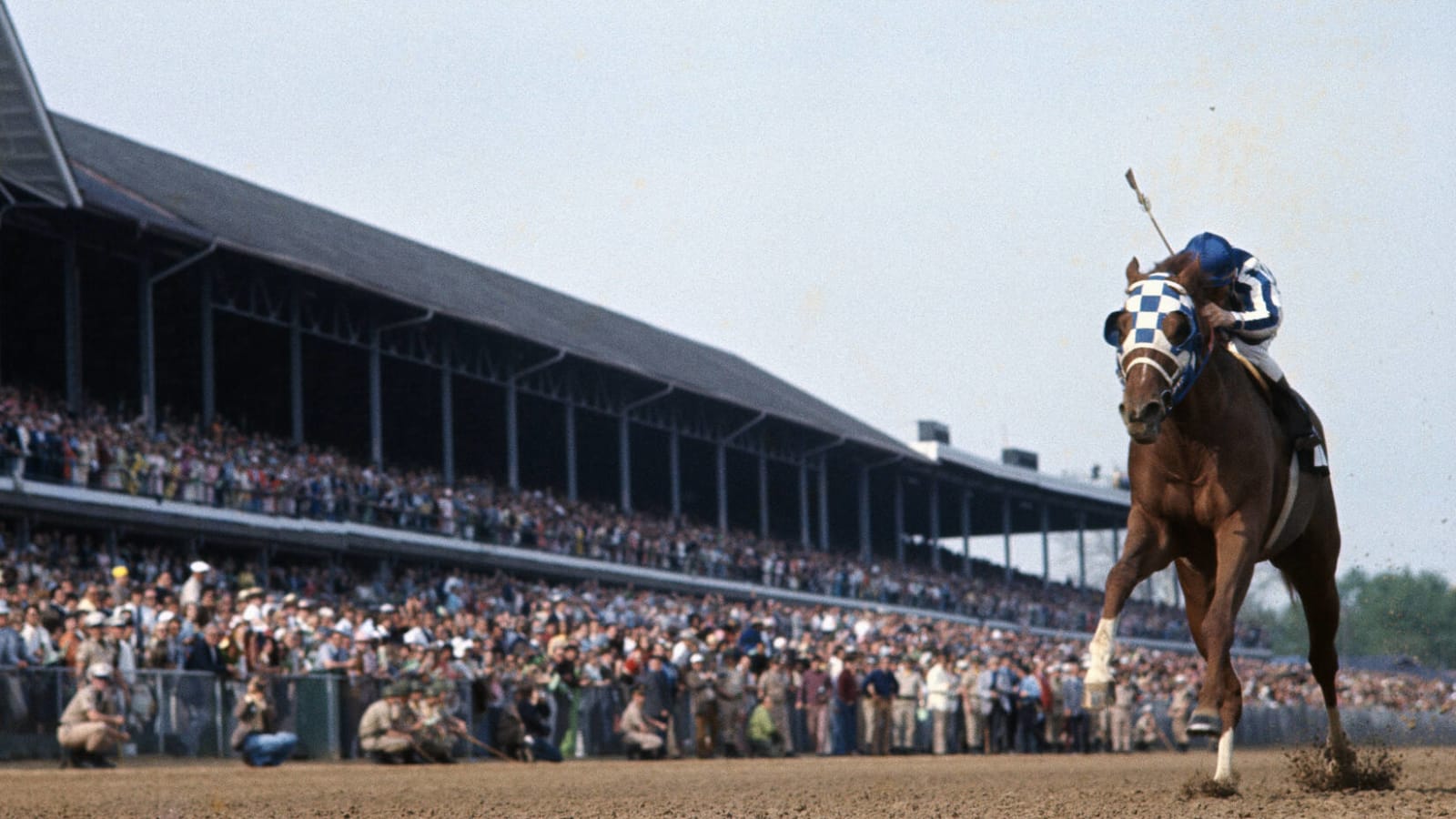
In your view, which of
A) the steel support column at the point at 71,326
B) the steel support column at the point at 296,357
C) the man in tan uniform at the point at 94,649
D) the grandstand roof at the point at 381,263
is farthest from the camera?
the steel support column at the point at 296,357

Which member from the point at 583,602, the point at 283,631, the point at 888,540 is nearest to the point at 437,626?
the point at 283,631

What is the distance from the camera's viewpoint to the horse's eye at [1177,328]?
337 inches

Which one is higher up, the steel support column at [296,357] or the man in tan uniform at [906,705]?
the steel support column at [296,357]

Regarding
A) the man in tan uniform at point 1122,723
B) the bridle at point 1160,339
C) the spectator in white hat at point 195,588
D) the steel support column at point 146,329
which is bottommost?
the man in tan uniform at point 1122,723

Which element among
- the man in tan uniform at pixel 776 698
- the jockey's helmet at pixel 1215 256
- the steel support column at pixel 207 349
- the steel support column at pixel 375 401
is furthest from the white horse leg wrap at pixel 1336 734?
the steel support column at pixel 375 401

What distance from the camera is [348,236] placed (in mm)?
40281

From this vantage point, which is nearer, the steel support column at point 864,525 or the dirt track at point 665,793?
the dirt track at point 665,793

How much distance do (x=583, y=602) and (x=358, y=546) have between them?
4131mm

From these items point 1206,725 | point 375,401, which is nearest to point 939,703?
point 375,401

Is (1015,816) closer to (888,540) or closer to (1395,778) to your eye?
(1395,778)

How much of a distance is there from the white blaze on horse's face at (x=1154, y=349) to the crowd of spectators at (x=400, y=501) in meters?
19.9

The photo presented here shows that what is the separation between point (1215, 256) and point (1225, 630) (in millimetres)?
1954

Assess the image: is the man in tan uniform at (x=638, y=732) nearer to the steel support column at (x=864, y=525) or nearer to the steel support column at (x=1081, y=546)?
the steel support column at (x=864, y=525)

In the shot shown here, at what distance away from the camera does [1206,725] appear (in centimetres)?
850
